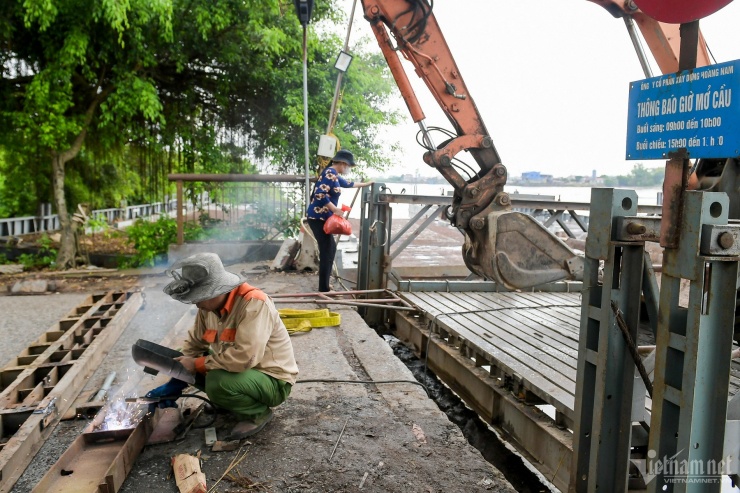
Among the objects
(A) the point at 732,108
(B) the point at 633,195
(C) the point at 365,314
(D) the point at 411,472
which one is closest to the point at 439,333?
(C) the point at 365,314

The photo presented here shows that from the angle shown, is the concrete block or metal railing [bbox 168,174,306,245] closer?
the concrete block

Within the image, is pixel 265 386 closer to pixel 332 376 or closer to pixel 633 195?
pixel 332 376

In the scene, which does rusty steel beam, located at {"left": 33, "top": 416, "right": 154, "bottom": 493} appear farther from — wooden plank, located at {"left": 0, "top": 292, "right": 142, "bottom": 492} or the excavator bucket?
the excavator bucket

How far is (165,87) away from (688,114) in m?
12.4

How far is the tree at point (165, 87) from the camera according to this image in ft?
33.2

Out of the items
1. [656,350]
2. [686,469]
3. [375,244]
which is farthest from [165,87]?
[686,469]

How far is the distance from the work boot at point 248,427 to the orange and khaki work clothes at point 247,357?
0.06m

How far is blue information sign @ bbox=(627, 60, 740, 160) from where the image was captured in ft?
Result: 6.49

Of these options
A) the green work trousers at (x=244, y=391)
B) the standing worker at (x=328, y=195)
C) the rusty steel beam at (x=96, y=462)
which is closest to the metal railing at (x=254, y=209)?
the standing worker at (x=328, y=195)

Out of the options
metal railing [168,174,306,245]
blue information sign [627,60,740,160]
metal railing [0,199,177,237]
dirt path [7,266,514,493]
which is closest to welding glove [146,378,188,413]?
dirt path [7,266,514,493]

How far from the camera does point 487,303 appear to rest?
269 inches

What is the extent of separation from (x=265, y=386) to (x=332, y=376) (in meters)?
1.30

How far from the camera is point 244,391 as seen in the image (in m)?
3.37

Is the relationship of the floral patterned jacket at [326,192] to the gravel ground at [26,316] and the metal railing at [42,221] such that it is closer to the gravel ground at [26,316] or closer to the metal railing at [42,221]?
the gravel ground at [26,316]
